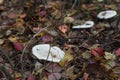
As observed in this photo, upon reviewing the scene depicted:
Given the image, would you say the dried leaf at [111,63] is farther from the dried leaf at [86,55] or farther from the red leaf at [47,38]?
the red leaf at [47,38]

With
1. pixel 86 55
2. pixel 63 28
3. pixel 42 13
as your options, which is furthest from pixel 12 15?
pixel 86 55

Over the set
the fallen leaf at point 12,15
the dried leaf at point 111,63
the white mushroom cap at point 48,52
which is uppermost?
the white mushroom cap at point 48,52

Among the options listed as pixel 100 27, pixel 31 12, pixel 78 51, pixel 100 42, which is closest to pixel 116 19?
pixel 100 27

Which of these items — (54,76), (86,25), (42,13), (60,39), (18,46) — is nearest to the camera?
(54,76)

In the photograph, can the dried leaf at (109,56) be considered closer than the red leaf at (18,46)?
Yes

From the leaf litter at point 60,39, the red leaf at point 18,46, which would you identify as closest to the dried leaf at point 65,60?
the leaf litter at point 60,39

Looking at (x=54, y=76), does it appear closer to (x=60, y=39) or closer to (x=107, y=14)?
(x=60, y=39)

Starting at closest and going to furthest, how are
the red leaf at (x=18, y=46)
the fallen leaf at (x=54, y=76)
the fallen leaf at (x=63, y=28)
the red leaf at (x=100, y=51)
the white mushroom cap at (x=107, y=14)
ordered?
the fallen leaf at (x=54, y=76) → the red leaf at (x=100, y=51) → the red leaf at (x=18, y=46) → the fallen leaf at (x=63, y=28) → the white mushroom cap at (x=107, y=14)

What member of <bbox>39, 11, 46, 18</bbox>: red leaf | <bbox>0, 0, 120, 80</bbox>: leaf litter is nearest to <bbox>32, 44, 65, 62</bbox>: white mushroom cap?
<bbox>0, 0, 120, 80</bbox>: leaf litter
